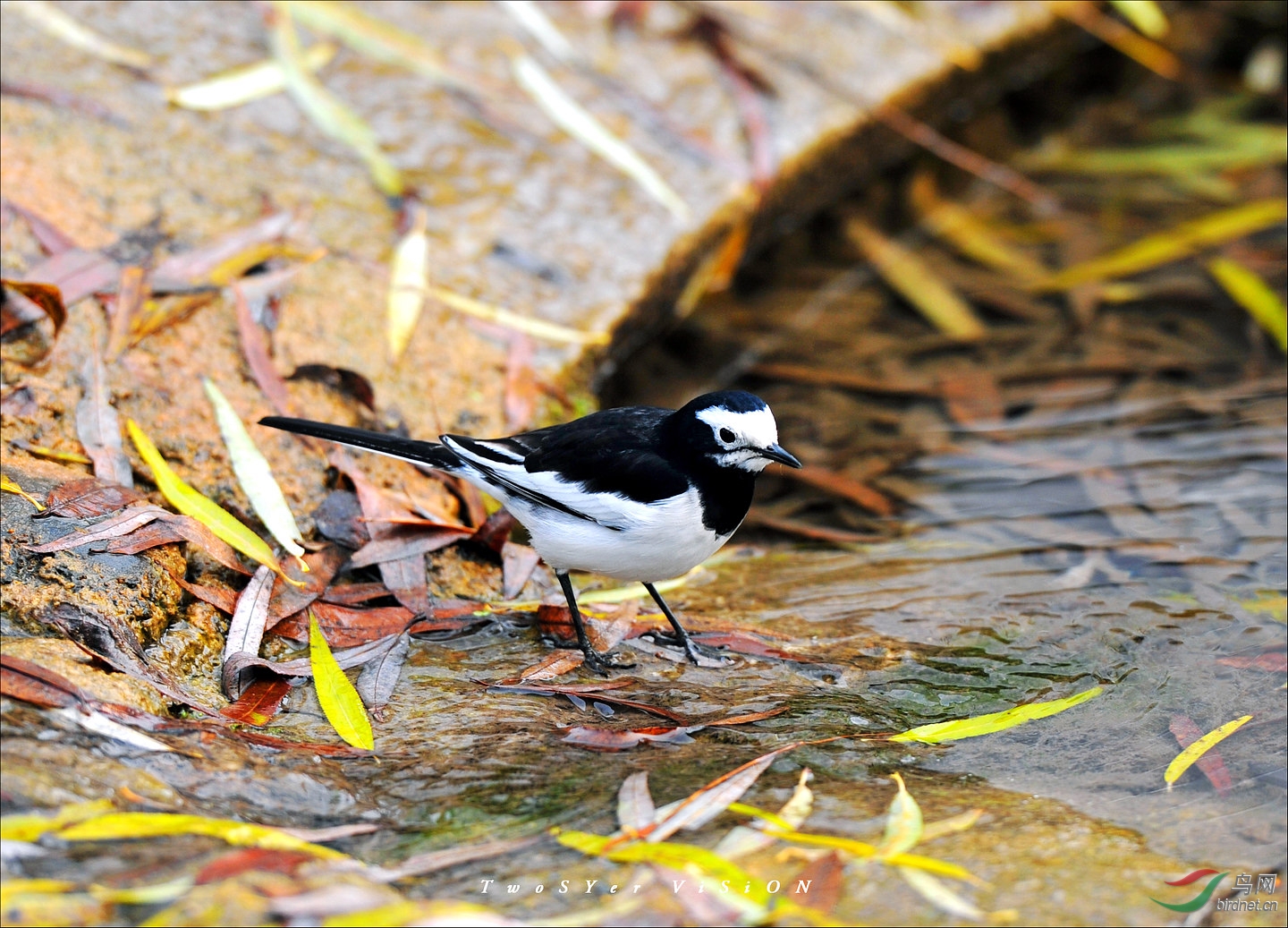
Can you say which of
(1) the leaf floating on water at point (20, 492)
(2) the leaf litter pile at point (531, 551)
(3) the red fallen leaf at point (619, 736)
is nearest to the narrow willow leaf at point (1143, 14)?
(2) the leaf litter pile at point (531, 551)

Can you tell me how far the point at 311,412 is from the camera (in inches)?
186

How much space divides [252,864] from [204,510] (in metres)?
1.77

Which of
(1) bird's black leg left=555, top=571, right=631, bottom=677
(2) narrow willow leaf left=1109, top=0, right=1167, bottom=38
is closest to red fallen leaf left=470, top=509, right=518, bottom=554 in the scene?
(1) bird's black leg left=555, top=571, right=631, bottom=677

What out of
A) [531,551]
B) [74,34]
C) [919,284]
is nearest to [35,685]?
[531,551]

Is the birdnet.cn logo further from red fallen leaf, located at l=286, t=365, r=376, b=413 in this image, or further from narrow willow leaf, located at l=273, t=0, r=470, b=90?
narrow willow leaf, located at l=273, t=0, r=470, b=90

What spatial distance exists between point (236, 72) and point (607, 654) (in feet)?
12.5

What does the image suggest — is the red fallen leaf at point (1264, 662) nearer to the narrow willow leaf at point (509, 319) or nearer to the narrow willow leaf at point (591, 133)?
the narrow willow leaf at point (509, 319)

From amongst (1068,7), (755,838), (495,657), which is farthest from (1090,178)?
(755,838)

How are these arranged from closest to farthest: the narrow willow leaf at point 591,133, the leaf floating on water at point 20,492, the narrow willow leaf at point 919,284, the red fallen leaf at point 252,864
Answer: the red fallen leaf at point 252,864 < the leaf floating on water at point 20,492 < the narrow willow leaf at point 591,133 < the narrow willow leaf at point 919,284

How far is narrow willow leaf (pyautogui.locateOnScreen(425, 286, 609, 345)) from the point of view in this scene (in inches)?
216

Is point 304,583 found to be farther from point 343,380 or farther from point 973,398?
point 973,398

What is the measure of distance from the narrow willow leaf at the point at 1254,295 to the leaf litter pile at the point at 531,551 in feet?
0.10

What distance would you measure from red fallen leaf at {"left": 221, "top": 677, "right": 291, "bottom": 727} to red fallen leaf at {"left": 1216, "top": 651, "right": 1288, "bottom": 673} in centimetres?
294

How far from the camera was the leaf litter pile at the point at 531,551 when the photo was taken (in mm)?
2643
